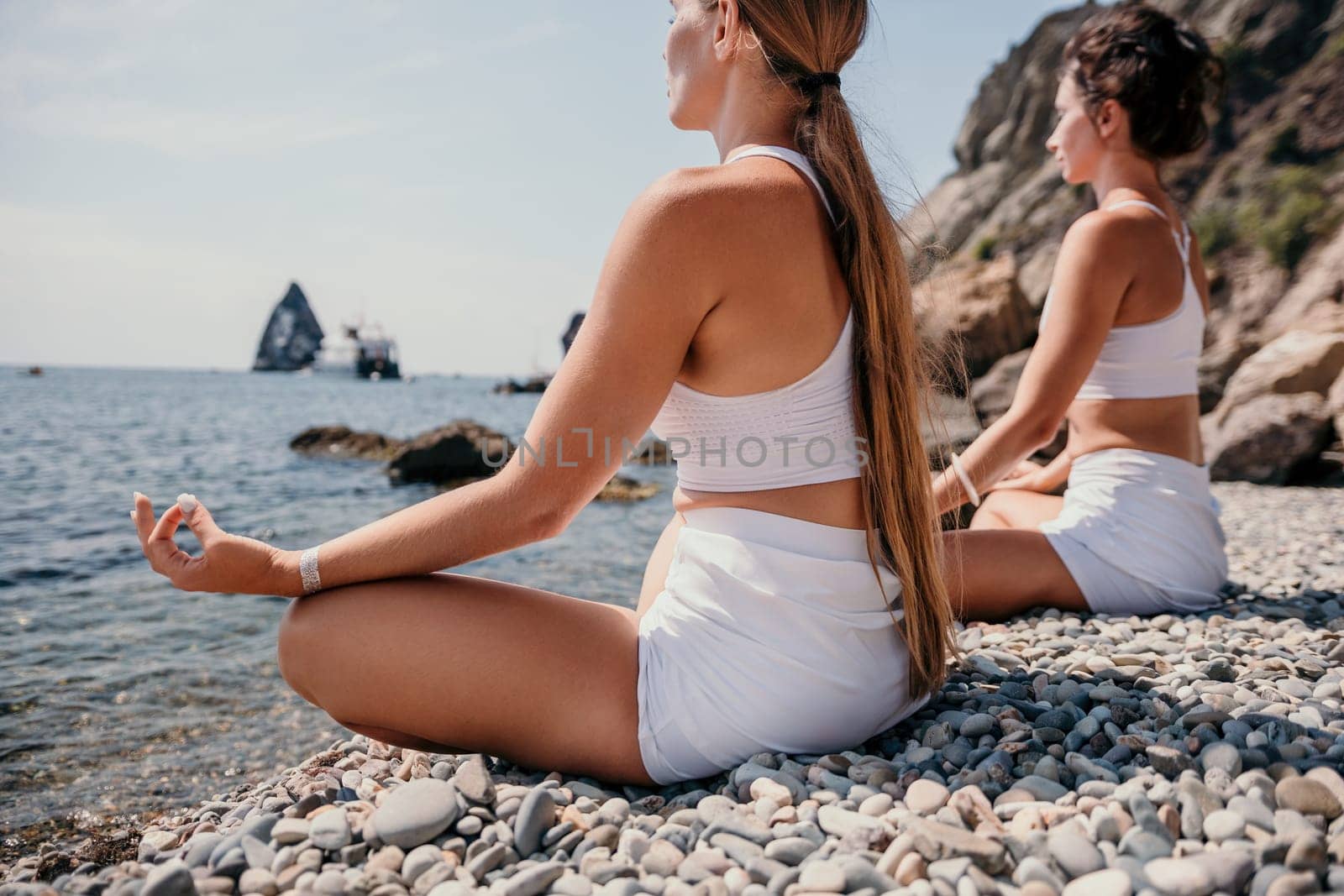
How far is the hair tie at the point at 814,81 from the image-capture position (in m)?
1.98

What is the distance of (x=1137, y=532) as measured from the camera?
3.23 meters

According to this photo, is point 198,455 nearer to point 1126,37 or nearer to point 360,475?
point 360,475

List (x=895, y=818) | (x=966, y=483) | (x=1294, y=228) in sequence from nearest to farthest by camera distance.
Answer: (x=895, y=818), (x=966, y=483), (x=1294, y=228)

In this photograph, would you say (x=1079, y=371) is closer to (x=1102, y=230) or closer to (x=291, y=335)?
(x=1102, y=230)

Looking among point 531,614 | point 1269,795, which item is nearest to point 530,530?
point 531,614

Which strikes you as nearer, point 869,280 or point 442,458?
point 869,280

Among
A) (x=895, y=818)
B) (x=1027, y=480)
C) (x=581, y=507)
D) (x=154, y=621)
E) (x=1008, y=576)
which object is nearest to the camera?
(x=895, y=818)

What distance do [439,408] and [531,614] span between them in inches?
1712

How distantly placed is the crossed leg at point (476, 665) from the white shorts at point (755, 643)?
9cm

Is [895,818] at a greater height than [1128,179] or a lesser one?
lesser

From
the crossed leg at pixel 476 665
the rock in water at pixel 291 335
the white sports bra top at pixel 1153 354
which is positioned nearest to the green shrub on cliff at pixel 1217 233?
the white sports bra top at pixel 1153 354

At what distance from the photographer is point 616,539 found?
927cm

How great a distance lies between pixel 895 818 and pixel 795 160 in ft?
4.57

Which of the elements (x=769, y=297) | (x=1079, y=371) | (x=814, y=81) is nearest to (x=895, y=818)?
(x=769, y=297)
